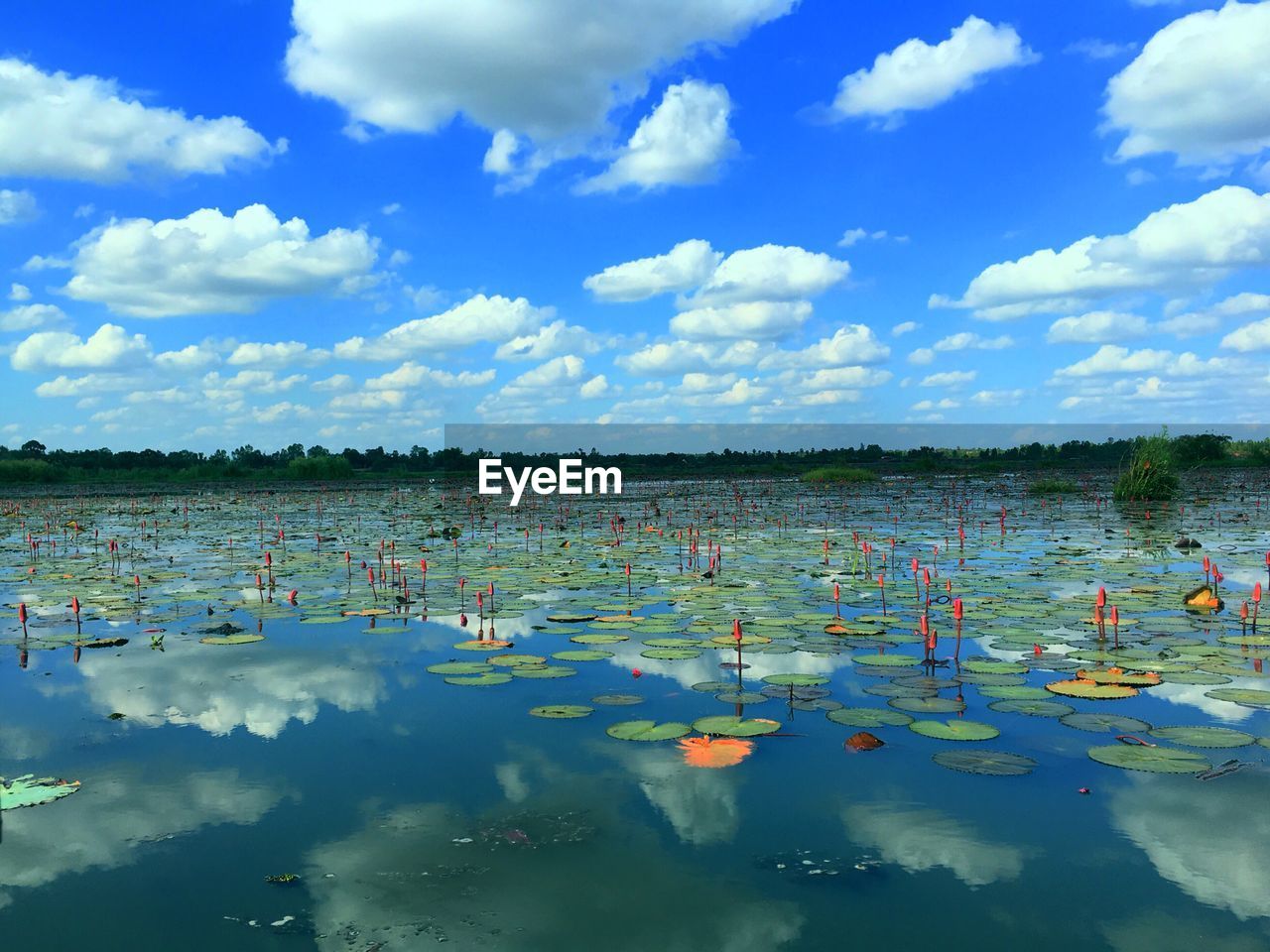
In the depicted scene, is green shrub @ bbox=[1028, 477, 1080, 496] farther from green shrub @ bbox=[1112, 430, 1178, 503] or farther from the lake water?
the lake water

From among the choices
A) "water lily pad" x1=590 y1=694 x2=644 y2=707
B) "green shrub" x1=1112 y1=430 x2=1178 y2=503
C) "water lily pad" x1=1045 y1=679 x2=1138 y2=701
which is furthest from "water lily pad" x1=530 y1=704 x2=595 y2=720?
"green shrub" x1=1112 y1=430 x2=1178 y2=503

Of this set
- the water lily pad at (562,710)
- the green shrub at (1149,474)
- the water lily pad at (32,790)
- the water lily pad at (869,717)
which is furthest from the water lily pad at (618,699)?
the green shrub at (1149,474)

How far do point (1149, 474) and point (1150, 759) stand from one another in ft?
106

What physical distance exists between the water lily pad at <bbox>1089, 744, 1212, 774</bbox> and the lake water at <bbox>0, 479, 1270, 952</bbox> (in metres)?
0.05

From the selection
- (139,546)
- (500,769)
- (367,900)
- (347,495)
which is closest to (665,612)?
(500,769)

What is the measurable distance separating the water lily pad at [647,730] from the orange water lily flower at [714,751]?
12cm

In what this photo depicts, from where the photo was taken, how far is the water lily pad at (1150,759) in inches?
229

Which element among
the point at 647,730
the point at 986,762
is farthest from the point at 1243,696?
the point at 647,730

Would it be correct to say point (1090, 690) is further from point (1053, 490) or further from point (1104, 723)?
point (1053, 490)

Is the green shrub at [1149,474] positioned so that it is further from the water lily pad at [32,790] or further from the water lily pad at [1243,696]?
the water lily pad at [32,790]

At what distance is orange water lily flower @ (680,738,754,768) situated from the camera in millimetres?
6207

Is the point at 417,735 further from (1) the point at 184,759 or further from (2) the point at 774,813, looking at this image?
(2) the point at 774,813

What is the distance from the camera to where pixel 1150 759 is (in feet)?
19.6

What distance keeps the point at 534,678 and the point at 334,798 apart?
309cm
